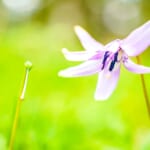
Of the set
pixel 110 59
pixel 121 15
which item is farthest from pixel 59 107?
pixel 121 15

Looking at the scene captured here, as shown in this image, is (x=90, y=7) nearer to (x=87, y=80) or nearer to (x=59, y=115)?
(x=87, y=80)

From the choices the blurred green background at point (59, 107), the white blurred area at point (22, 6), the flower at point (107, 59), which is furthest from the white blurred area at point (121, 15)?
the flower at point (107, 59)

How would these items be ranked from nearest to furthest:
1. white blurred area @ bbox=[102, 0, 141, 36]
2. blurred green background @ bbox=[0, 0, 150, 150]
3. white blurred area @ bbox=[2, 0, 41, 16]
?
blurred green background @ bbox=[0, 0, 150, 150]
white blurred area @ bbox=[102, 0, 141, 36]
white blurred area @ bbox=[2, 0, 41, 16]

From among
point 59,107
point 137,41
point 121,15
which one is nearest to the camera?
point 137,41

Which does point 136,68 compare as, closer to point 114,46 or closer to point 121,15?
point 114,46

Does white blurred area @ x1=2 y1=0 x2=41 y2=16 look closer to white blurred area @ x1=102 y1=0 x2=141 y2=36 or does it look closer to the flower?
white blurred area @ x1=102 y1=0 x2=141 y2=36

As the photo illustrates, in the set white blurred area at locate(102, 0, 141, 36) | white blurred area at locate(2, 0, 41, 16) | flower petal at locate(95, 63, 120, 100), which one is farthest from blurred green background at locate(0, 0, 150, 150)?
white blurred area at locate(2, 0, 41, 16)
